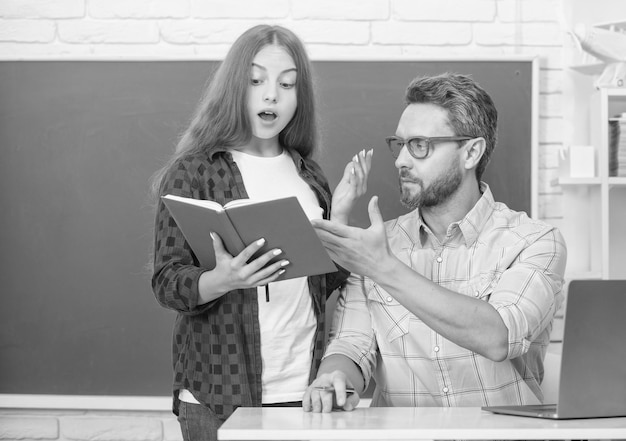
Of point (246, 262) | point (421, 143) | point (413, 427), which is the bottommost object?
point (413, 427)

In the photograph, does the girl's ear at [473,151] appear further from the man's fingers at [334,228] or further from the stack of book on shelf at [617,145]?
the stack of book on shelf at [617,145]

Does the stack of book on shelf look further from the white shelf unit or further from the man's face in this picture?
the man's face

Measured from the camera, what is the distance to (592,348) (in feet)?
4.08

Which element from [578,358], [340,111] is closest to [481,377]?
[578,358]

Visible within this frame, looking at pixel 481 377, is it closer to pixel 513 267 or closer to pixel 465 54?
pixel 513 267

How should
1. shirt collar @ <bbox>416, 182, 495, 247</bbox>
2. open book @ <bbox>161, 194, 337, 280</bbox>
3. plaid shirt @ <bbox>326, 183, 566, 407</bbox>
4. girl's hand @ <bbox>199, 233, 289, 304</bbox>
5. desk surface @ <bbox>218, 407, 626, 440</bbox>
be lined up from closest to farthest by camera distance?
desk surface @ <bbox>218, 407, 626, 440</bbox> → open book @ <bbox>161, 194, 337, 280</bbox> → girl's hand @ <bbox>199, 233, 289, 304</bbox> → plaid shirt @ <bbox>326, 183, 566, 407</bbox> → shirt collar @ <bbox>416, 182, 495, 247</bbox>

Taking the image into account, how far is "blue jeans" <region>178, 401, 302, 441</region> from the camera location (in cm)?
166

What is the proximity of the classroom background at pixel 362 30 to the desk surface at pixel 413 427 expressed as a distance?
1.42m

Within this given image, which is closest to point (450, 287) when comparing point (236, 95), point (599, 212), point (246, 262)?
point (246, 262)

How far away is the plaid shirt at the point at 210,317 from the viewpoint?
5.41ft

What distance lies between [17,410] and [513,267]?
165cm

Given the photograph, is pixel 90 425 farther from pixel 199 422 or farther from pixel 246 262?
pixel 246 262

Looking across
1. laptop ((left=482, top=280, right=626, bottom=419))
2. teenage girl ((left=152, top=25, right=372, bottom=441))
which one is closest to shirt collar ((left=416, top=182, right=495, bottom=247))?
teenage girl ((left=152, top=25, right=372, bottom=441))

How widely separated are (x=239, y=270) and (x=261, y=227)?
11 cm
